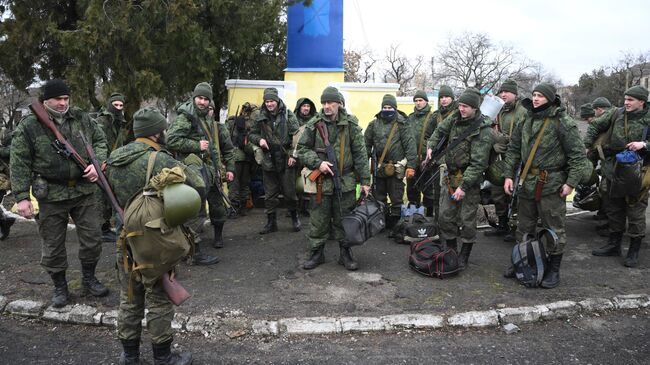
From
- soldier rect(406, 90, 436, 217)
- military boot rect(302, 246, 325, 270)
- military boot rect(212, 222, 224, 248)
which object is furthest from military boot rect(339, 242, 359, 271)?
soldier rect(406, 90, 436, 217)

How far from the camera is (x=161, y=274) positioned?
10.2 feet

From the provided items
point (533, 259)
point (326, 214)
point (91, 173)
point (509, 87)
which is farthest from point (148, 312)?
point (509, 87)

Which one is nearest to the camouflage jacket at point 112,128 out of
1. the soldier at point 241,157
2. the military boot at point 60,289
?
the soldier at point 241,157

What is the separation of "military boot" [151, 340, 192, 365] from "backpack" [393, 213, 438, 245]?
3729 mm

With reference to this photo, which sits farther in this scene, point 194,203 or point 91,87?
point 91,87

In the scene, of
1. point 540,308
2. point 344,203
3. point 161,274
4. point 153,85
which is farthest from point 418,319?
point 153,85

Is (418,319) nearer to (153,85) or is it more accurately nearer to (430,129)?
(430,129)

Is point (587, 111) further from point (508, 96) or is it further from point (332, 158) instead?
point (332, 158)

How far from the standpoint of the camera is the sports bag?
5.12 m

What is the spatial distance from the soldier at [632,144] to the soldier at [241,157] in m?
5.30

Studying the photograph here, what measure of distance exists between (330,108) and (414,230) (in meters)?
2.24

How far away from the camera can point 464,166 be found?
5.29m

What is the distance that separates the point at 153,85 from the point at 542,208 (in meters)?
6.12

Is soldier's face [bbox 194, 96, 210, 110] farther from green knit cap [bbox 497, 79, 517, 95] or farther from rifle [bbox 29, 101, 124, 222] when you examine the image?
green knit cap [bbox 497, 79, 517, 95]
